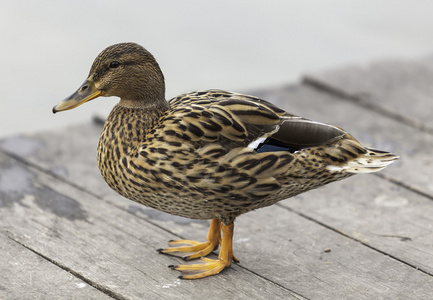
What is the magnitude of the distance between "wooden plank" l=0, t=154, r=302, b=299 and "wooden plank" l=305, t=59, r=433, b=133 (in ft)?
7.68

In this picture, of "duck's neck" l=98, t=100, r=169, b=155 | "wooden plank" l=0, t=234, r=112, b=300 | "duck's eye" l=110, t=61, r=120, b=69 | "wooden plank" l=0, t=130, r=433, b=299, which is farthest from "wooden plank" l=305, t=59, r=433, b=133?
"wooden plank" l=0, t=234, r=112, b=300

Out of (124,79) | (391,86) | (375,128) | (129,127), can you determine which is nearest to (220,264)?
(129,127)

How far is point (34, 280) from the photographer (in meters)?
3.35

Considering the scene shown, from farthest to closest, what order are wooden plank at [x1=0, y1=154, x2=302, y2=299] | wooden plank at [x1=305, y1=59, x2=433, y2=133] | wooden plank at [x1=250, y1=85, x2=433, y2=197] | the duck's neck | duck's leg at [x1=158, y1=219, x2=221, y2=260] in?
wooden plank at [x1=305, y1=59, x2=433, y2=133] < wooden plank at [x1=250, y1=85, x2=433, y2=197] < duck's leg at [x1=158, y1=219, x2=221, y2=260] < the duck's neck < wooden plank at [x1=0, y1=154, x2=302, y2=299]

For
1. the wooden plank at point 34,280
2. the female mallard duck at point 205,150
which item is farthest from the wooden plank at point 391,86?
the wooden plank at point 34,280

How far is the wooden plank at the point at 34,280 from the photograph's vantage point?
3250mm

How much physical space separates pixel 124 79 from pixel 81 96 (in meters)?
0.22

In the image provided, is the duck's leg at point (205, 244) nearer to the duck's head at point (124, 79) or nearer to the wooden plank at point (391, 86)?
the duck's head at point (124, 79)

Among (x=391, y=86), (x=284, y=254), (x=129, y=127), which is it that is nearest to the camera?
(x=129, y=127)

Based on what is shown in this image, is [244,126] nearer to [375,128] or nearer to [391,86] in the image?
[375,128]

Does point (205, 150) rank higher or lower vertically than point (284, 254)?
higher

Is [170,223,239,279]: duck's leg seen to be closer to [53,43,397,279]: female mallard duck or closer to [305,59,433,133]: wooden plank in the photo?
[53,43,397,279]: female mallard duck

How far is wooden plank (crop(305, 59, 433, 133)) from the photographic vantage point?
553 cm

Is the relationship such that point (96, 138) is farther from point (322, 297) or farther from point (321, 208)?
point (322, 297)
